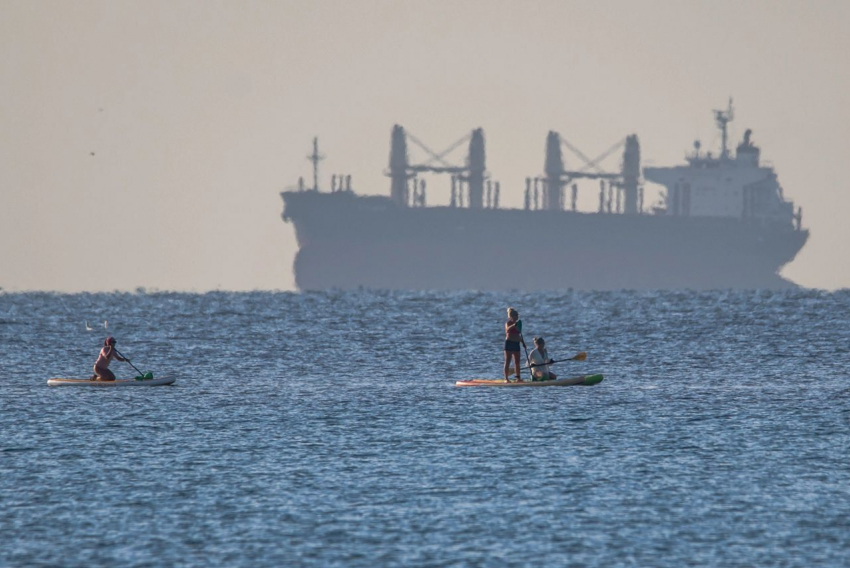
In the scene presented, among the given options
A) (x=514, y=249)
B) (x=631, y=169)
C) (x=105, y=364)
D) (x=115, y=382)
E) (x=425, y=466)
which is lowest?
(x=425, y=466)

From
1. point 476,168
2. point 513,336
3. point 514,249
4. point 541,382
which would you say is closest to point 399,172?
point 476,168

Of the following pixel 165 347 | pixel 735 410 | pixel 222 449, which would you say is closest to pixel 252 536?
pixel 222 449

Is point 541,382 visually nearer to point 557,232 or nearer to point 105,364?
point 105,364

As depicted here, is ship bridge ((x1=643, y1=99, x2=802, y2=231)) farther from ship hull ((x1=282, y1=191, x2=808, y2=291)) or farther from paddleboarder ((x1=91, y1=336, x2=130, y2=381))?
paddleboarder ((x1=91, y1=336, x2=130, y2=381))

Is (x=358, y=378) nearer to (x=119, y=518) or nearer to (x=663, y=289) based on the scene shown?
(x=119, y=518)

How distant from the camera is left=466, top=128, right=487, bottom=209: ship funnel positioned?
185375 mm

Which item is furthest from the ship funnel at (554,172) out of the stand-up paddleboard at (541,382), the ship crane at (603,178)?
the stand-up paddleboard at (541,382)

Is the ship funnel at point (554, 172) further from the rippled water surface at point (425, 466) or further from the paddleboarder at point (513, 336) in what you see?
the paddleboarder at point (513, 336)

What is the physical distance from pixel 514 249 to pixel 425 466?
167907 millimetres

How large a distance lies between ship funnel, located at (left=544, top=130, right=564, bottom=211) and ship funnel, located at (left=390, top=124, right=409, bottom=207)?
17.0 m

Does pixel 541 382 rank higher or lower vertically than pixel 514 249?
lower

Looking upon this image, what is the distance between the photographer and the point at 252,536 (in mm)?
17516

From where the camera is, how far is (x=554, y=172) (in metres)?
188

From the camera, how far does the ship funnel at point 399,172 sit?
614 ft
